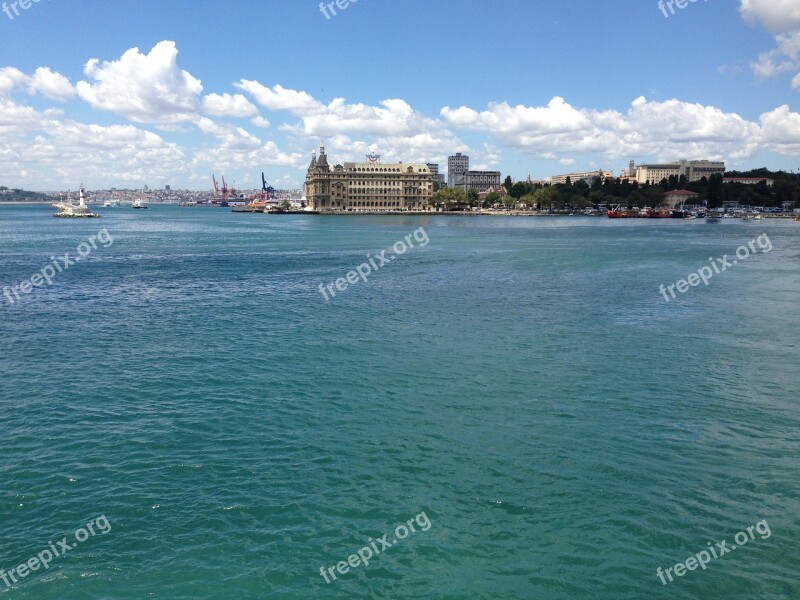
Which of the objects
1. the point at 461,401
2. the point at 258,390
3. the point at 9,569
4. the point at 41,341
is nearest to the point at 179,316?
the point at 41,341

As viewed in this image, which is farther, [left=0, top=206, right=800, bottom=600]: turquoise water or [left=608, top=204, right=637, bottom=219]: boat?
[left=608, top=204, right=637, bottom=219]: boat

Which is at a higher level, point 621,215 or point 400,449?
point 621,215

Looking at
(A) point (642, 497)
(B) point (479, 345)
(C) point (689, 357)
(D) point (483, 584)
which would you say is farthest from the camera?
(B) point (479, 345)

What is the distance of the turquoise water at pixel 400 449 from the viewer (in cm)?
1031

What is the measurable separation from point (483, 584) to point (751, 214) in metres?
204

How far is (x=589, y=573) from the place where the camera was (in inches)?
403

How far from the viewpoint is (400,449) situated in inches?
577

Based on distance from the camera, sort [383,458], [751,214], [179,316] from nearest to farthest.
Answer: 1. [383,458]
2. [179,316]
3. [751,214]

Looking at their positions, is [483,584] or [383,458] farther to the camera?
[383,458]

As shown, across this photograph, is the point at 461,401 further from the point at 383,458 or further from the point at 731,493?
the point at 731,493

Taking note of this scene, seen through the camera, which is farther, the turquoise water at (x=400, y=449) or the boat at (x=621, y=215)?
the boat at (x=621, y=215)

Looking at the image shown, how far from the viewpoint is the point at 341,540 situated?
11.1 m

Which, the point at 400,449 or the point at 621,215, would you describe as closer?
the point at 400,449

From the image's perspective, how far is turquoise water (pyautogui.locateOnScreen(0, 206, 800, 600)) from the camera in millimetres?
10312
